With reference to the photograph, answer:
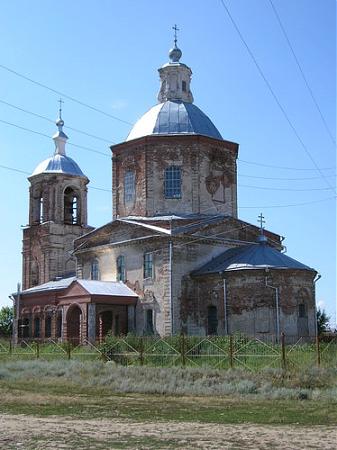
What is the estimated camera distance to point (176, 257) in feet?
106

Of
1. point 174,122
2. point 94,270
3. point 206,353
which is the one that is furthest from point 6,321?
point 206,353

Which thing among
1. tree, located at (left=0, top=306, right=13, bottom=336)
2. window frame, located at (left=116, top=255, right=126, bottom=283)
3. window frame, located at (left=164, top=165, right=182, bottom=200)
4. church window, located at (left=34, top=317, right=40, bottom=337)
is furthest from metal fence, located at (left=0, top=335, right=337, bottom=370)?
tree, located at (left=0, top=306, right=13, bottom=336)

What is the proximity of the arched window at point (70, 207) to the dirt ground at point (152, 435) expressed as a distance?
35388mm

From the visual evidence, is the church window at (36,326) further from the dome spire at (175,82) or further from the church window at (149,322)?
the dome spire at (175,82)

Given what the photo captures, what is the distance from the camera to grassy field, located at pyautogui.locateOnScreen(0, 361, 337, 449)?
10172 mm

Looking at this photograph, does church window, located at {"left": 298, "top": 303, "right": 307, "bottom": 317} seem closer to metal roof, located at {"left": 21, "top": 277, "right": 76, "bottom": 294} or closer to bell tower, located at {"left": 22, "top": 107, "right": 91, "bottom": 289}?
metal roof, located at {"left": 21, "top": 277, "right": 76, "bottom": 294}

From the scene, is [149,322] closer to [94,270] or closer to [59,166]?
[94,270]

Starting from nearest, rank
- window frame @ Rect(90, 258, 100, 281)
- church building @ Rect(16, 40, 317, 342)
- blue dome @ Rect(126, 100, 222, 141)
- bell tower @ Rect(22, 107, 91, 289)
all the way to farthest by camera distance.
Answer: church building @ Rect(16, 40, 317, 342) → blue dome @ Rect(126, 100, 222, 141) → window frame @ Rect(90, 258, 100, 281) → bell tower @ Rect(22, 107, 91, 289)

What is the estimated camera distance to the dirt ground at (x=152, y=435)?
9539mm

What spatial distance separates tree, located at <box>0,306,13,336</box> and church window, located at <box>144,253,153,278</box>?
23.9 metres

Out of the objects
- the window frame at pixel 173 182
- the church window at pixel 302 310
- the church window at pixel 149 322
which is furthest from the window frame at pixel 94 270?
the church window at pixel 302 310

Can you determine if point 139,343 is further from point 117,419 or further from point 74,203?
point 74,203

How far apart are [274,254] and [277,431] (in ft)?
70.8

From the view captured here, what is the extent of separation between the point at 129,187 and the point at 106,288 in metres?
6.29
